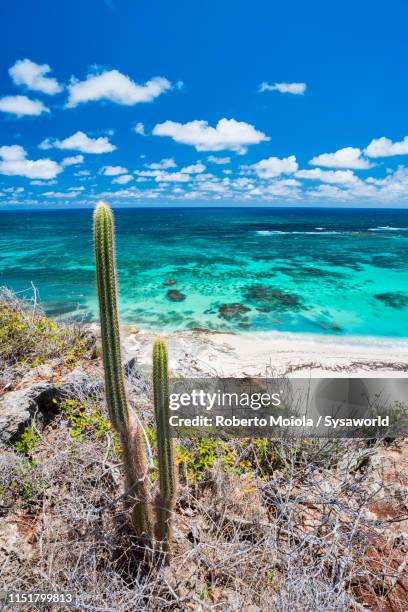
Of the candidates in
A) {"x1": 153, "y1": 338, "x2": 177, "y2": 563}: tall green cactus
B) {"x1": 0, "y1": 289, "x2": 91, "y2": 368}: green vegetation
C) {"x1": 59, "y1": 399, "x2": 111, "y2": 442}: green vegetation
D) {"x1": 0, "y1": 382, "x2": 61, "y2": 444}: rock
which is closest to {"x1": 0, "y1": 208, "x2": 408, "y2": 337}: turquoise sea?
{"x1": 0, "y1": 289, "x2": 91, "y2": 368}: green vegetation

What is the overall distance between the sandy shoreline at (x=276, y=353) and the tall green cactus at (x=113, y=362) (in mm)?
5726

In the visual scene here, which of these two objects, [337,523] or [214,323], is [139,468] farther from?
[214,323]

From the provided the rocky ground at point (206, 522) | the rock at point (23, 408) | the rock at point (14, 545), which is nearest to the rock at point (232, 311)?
the rocky ground at point (206, 522)

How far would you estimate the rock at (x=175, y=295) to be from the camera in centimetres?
1873

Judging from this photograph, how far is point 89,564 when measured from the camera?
116 inches

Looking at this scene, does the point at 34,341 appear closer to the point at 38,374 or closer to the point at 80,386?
the point at 38,374

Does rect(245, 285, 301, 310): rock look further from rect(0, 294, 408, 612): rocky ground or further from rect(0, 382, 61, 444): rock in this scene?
rect(0, 382, 61, 444): rock

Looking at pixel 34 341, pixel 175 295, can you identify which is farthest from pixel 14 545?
pixel 175 295

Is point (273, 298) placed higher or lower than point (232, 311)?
higher

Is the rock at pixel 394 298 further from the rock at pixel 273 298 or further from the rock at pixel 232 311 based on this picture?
the rock at pixel 232 311

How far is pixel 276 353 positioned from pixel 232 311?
5300mm

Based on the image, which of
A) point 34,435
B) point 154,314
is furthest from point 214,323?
point 34,435

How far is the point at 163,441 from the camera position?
272 centimetres

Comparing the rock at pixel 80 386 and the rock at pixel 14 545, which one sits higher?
the rock at pixel 80 386
